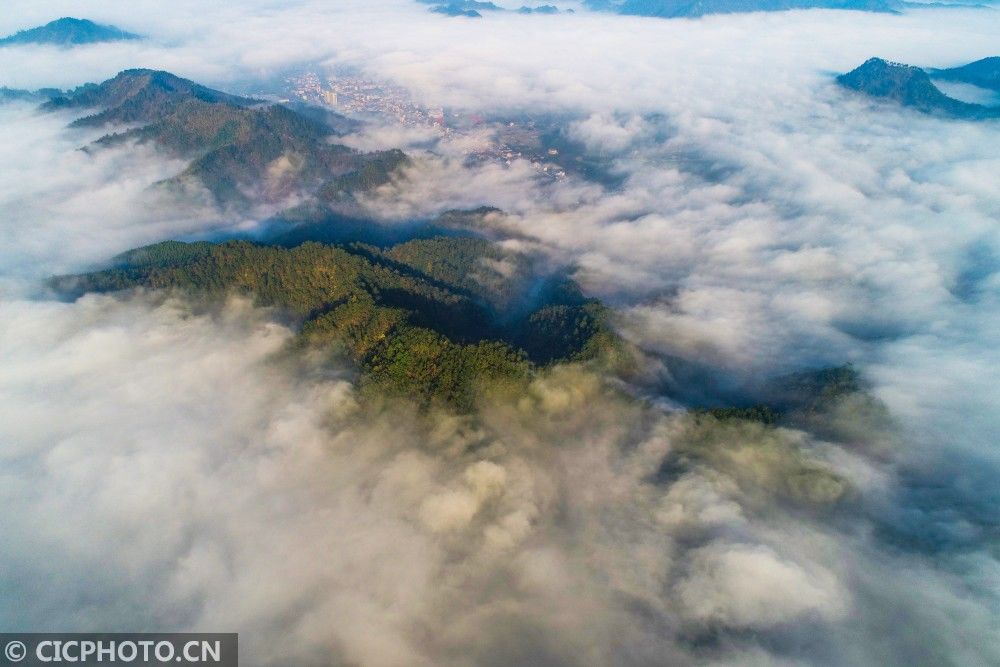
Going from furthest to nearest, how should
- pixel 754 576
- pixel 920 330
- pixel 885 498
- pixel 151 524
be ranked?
1. pixel 920 330
2. pixel 885 498
3. pixel 151 524
4. pixel 754 576

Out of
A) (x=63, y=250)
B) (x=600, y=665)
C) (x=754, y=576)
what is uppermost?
(x=63, y=250)

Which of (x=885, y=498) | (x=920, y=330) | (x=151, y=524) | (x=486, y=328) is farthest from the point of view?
(x=920, y=330)

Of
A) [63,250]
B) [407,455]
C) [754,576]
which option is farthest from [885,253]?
[63,250]

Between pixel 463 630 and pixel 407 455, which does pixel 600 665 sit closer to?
pixel 463 630

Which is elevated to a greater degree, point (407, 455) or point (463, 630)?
point (407, 455)

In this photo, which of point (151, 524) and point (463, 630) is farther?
point (151, 524)

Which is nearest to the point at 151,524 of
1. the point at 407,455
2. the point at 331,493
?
the point at 331,493
